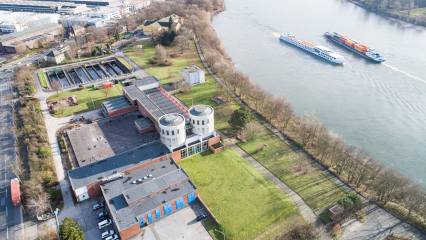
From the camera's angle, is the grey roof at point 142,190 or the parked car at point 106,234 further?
the grey roof at point 142,190

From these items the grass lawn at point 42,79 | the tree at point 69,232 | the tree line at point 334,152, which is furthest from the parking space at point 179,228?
the grass lawn at point 42,79

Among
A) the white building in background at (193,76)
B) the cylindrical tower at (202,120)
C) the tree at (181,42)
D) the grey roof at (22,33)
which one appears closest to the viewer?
the cylindrical tower at (202,120)

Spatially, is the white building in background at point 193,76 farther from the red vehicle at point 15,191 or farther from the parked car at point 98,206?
the red vehicle at point 15,191

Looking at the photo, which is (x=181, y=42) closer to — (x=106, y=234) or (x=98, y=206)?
(x=98, y=206)

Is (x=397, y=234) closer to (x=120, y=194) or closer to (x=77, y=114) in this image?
(x=120, y=194)

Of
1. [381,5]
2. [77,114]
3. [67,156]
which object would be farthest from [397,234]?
[381,5]
